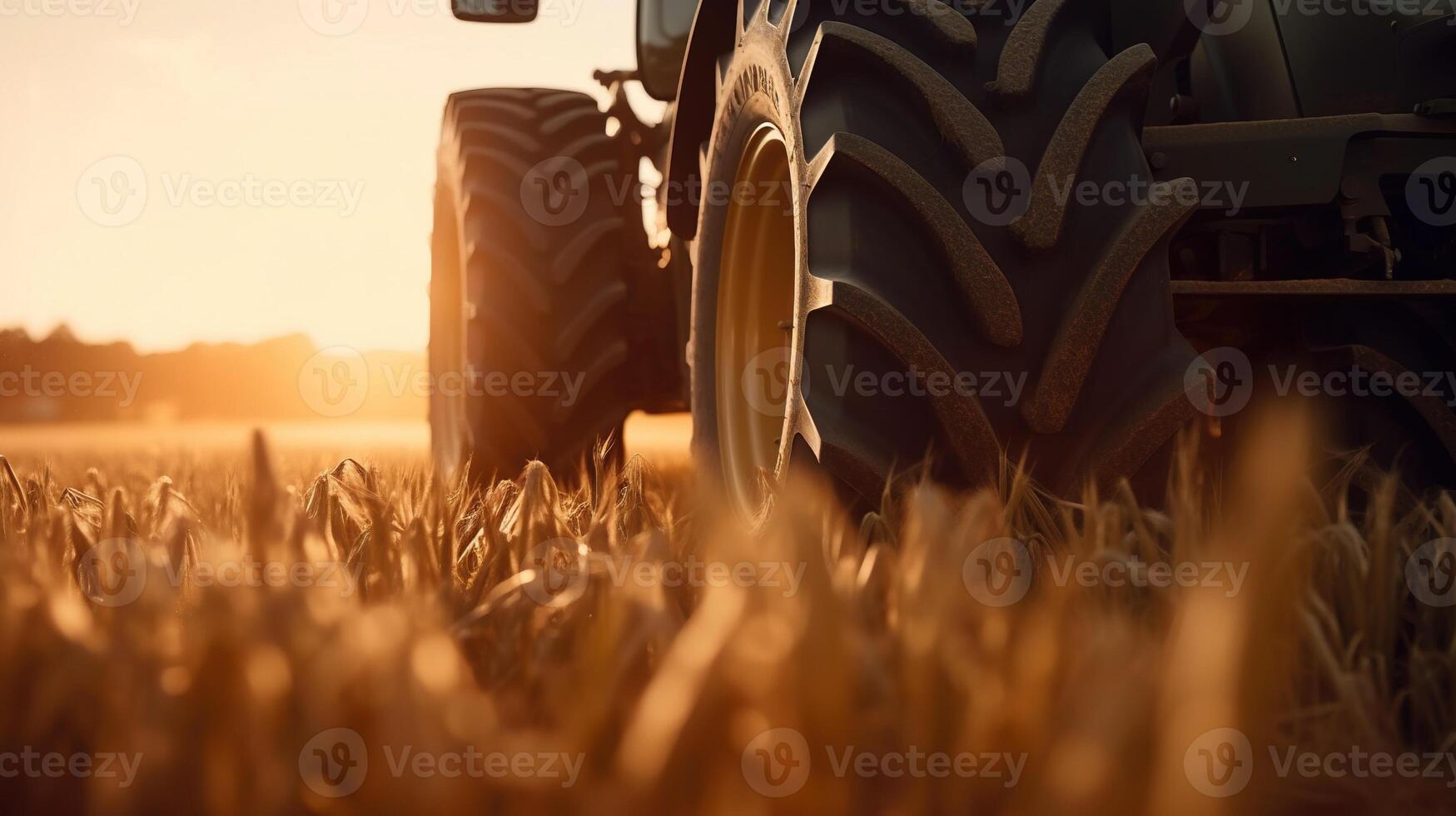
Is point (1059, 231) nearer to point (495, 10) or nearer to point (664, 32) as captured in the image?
point (664, 32)

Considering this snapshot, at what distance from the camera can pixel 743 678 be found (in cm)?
50

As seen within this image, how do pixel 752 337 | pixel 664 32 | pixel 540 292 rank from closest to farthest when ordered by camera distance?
pixel 752 337
pixel 540 292
pixel 664 32

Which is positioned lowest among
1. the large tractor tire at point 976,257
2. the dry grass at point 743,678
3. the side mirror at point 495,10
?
the dry grass at point 743,678

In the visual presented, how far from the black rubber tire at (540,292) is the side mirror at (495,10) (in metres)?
0.31

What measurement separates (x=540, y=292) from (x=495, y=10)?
2.88ft

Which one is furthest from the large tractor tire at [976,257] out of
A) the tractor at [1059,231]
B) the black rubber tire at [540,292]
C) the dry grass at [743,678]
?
the black rubber tire at [540,292]

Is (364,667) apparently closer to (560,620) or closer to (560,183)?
(560,620)

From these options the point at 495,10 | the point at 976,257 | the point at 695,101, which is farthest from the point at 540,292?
the point at 976,257

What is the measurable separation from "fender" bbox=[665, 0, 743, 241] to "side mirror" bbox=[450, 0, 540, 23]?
3.40 feet

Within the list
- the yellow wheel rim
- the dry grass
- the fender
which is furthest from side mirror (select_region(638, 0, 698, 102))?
the dry grass

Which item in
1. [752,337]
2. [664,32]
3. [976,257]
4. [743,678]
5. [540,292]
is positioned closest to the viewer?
[743,678]

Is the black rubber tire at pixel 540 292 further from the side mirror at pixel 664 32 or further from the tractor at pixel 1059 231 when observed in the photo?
the tractor at pixel 1059 231

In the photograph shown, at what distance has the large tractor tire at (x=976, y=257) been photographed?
3.73ft

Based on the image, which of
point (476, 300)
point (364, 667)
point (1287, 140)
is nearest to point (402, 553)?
point (364, 667)
